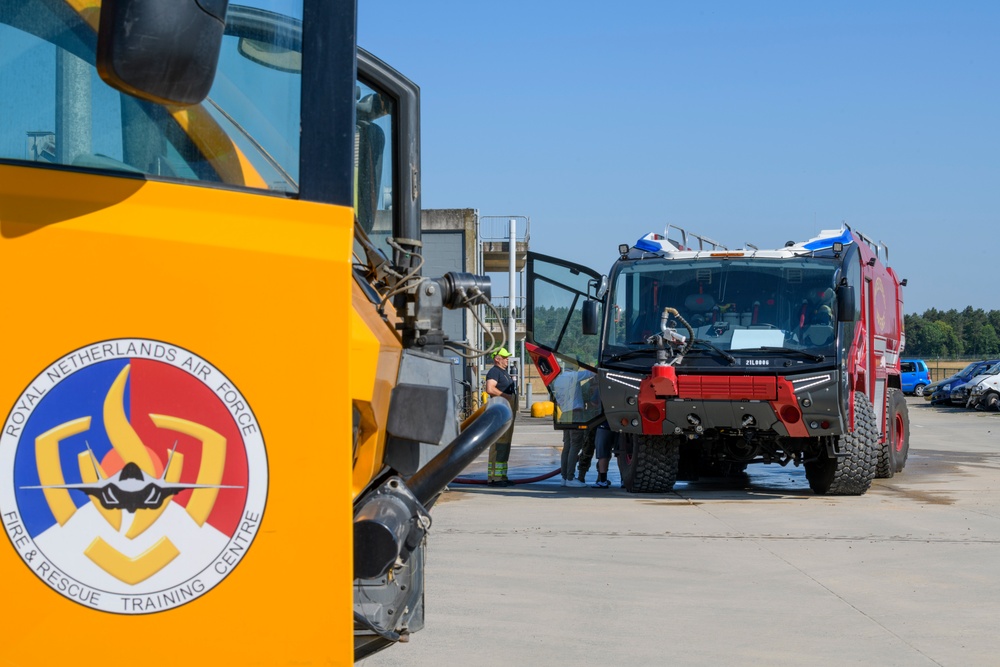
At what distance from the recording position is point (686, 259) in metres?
13.2

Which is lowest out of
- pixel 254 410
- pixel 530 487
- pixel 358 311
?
pixel 530 487

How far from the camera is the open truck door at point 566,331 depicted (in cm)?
1325

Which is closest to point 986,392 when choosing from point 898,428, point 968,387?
point 968,387

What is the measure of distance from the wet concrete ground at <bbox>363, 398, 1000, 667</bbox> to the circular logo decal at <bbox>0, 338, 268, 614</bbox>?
341 centimetres

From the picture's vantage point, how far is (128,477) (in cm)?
242

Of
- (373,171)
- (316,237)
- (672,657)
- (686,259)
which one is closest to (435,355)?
(316,237)

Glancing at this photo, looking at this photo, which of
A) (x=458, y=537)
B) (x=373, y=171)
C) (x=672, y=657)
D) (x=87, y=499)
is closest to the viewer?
(x=87, y=499)

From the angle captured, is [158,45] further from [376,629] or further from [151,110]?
[376,629]

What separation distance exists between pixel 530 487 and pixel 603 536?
15.3ft

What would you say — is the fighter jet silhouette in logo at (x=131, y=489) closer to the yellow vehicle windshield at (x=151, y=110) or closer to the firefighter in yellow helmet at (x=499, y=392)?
the yellow vehicle windshield at (x=151, y=110)

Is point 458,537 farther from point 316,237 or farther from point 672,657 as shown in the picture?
point 316,237

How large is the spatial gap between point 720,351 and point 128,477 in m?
10.5

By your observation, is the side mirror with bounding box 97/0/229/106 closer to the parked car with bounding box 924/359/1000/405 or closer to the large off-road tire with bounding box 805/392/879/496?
the large off-road tire with bounding box 805/392/879/496

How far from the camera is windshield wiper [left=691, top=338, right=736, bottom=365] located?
1239 cm
